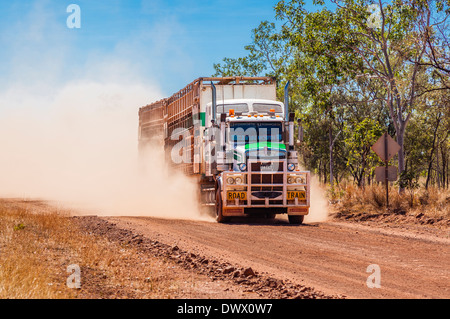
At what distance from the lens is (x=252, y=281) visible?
27.1 ft

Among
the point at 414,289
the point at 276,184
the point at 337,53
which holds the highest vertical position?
the point at 337,53

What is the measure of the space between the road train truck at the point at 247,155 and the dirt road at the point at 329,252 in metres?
1.05

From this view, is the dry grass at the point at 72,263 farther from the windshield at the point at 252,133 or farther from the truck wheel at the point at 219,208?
the windshield at the point at 252,133

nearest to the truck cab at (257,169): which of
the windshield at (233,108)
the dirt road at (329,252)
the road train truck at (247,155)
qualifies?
the road train truck at (247,155)

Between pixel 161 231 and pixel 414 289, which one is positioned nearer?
pixel 414 289

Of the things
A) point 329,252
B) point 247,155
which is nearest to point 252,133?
point 247,155

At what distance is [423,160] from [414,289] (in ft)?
155

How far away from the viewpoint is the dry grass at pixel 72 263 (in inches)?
290

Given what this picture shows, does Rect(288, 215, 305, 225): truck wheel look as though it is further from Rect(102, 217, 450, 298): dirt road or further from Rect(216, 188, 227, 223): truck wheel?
Rect(216, 188, 227, 223): truck wheel

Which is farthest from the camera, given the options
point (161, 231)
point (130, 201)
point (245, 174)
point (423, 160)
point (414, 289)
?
point (423, 160)

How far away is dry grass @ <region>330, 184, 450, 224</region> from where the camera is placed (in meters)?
19.6

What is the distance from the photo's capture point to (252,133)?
18.3 m
